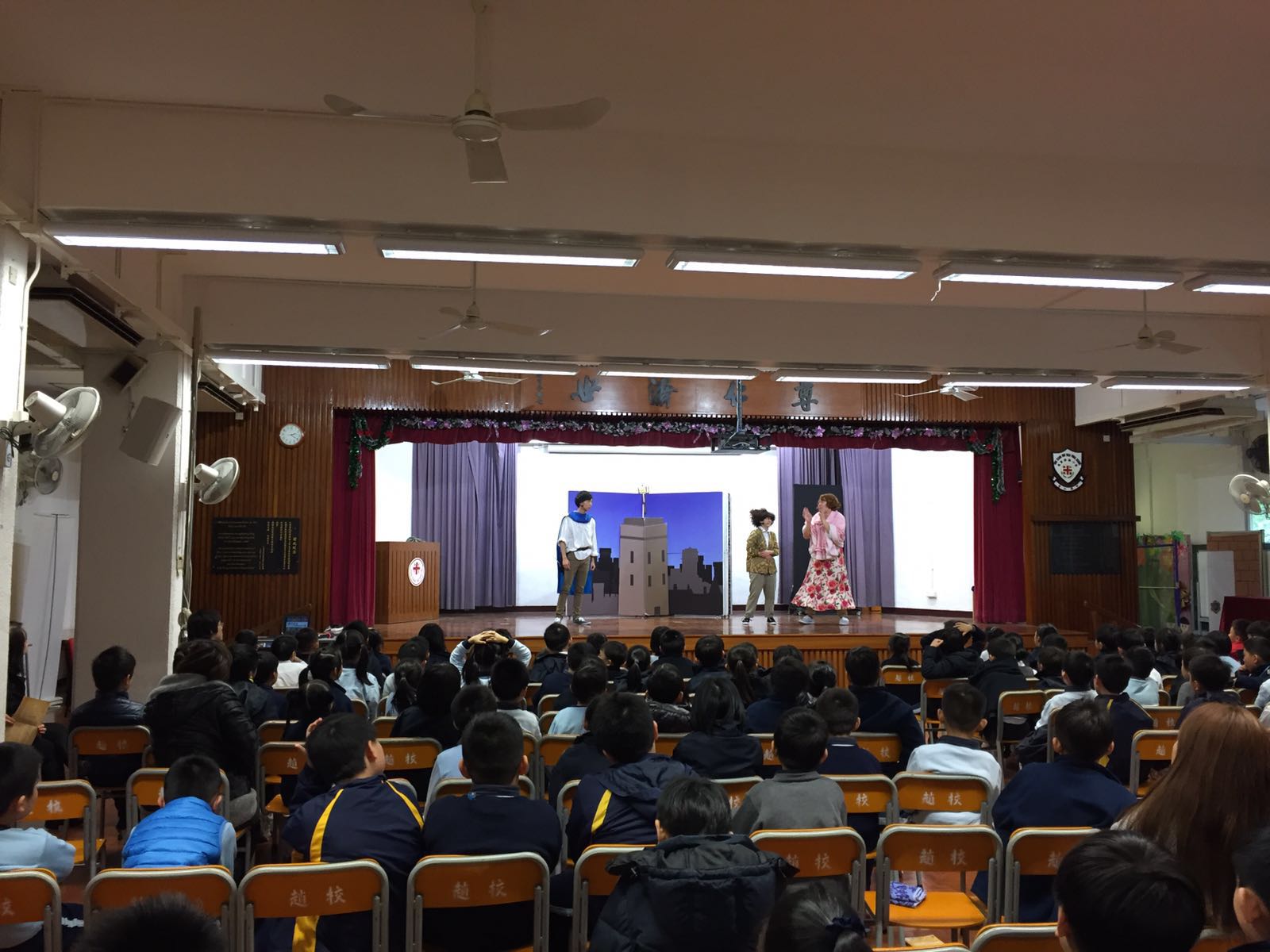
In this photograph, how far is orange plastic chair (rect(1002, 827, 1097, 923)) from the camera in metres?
2.88

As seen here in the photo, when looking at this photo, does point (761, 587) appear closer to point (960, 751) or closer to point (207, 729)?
point (960, 751)

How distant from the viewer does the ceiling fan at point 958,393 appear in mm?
10252

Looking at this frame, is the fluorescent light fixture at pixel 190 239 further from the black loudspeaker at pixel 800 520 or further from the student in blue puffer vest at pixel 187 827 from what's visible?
the black loudspeaker at pixel 800 520

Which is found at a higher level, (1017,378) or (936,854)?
(1017,378)

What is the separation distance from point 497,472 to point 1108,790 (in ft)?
41.0

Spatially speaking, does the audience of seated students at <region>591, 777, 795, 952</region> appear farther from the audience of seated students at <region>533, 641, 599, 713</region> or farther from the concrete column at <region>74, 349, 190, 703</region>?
the concrete column at <region>74, 349, 190, 703</region>

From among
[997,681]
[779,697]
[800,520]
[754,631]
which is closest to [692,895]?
[779,697]

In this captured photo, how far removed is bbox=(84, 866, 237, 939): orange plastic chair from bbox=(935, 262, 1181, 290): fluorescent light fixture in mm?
4902

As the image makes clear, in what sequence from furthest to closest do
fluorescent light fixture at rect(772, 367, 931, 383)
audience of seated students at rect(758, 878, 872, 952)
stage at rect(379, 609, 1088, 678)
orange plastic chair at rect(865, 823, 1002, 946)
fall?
1. stage at rect(379, 609, 1088, 678)
2. fluorescent light fixture at rect(772, 367, 931, 383)
3. orange plastic chair at rect(865, 823, 1002, 946)
4. audience of seated students at rect(758, 878, 872, 952)

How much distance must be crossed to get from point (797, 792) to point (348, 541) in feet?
29.8

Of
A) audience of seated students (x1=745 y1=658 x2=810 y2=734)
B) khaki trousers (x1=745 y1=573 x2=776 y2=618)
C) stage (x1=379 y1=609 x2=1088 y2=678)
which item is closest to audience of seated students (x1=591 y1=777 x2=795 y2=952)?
audience of seated students (x1=745 y1=658 x2=810 y2=734)

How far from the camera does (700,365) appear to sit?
28.0 feet

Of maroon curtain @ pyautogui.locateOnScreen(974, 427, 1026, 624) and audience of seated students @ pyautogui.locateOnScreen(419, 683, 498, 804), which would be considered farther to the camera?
maroon curtain @ pyautogui.locateOnScreen(974, 427, 1026, 624)

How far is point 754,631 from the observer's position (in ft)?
36.8
